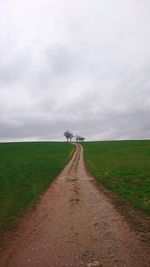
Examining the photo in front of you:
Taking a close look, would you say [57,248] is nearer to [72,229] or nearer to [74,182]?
[72,229]

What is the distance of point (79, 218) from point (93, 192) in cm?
727

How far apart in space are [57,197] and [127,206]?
17.3ft

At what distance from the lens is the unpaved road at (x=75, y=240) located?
9312mm

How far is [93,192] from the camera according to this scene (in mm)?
21375

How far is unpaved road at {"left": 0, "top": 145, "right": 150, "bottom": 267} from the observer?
9312 mm

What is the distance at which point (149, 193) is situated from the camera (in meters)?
19.9

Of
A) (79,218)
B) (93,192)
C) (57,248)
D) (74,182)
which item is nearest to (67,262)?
(57,248)

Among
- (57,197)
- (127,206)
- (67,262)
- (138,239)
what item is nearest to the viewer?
(67,262)

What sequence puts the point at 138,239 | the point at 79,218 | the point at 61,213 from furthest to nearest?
the point at 61,213 → the point at 79,218 → the point at 138,239

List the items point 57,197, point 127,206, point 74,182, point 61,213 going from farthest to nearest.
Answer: point 74,182 < point 57,197 < point 127,206 < point 61,213

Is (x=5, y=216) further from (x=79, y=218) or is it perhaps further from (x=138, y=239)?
(x=138, y=239)

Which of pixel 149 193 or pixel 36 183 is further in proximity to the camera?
pixel 36 183

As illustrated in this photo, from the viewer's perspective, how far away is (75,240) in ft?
36.3

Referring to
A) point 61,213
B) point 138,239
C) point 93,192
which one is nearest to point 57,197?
point 93,192
